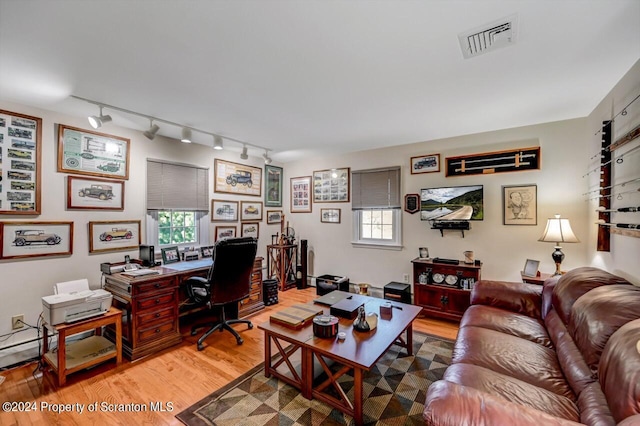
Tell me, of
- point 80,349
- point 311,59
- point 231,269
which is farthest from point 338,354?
point 80,349

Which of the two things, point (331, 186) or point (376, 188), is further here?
point (331, 186)

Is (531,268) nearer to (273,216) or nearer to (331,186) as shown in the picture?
(331,186)

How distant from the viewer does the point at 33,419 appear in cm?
179

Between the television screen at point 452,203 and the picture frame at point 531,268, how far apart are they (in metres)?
0.72

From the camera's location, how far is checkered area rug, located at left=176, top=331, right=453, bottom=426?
1.76 metres

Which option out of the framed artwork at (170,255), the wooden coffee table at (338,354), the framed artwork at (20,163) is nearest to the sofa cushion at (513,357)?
the wooden coffee table at (338,354)

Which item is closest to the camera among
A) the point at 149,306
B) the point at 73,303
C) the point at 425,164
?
the point at 73,303

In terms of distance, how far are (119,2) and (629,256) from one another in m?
3.63

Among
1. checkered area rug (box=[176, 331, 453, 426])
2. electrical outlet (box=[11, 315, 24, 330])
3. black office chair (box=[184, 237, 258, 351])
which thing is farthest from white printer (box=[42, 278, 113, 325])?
checkered area rug (box=[176, 331, 453, 426])

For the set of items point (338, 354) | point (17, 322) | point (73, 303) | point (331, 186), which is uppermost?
point (331, 186)

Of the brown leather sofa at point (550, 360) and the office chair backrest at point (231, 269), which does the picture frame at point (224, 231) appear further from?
the brown leather sofa at point (550, 360)

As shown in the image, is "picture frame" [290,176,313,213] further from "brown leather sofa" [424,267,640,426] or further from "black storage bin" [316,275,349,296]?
"brown leather sofa" [424,267,640,426]

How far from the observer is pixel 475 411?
3.24ft

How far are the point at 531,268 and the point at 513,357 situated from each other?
1.74 meters
